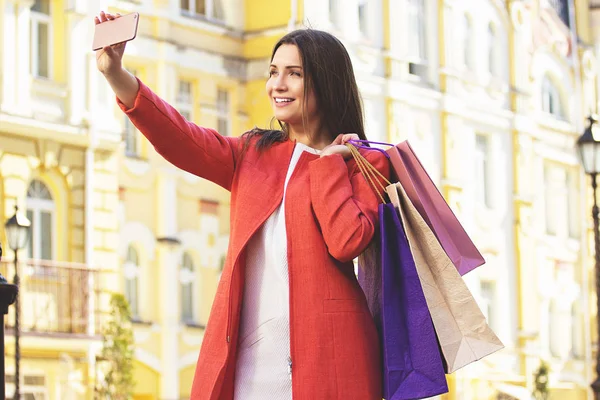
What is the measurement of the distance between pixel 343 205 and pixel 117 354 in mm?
12774

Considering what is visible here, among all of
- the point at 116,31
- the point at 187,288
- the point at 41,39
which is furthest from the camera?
the point at 187,288

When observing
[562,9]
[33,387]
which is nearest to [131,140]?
[33,387]

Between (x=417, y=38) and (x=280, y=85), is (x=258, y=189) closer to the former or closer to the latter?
(x=280, y=85)

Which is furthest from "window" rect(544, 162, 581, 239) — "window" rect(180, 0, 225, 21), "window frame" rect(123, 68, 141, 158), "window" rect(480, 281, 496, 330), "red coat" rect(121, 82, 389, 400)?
"red coat" rect(121, 82, 389, 400)

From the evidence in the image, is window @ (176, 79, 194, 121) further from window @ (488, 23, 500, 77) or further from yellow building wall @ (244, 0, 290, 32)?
window @ (488, 23, 500, 77)

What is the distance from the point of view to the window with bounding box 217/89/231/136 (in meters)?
19.7

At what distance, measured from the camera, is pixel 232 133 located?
19.8 metres

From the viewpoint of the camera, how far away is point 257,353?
3.80m

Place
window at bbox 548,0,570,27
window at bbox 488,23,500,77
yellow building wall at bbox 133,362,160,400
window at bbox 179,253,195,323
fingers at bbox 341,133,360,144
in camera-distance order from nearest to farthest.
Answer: fingers at bbox 341,133,360,144 → yellow building wall at bbox 133,362,160,400 → window at bbox 179,253,195,323 → window at bbox 488,23,500,77 → window at bbox 548,0,570,27

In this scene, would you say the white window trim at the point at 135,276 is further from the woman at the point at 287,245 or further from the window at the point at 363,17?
the woman at the point at 287,245

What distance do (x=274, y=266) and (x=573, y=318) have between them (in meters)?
23.1

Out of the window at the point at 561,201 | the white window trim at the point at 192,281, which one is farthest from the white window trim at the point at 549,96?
the white window trim at the point at 192,281

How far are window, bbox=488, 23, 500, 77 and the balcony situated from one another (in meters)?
10.1

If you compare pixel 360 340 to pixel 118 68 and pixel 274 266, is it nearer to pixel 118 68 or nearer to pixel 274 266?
pixel 274 266
